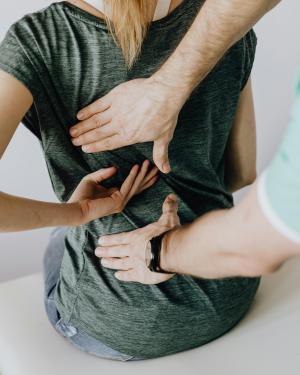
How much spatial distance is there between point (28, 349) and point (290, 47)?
125cm

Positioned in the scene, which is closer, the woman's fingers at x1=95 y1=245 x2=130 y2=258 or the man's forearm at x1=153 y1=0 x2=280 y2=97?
the man's forearm at x1=153 y1=0 x2=280 y2=97

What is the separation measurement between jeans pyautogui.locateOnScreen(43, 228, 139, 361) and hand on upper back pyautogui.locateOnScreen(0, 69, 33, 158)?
1.54 feet

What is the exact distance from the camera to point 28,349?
1.11 m

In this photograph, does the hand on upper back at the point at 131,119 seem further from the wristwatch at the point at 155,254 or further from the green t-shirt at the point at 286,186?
the green t-shirt at the point at 286,186

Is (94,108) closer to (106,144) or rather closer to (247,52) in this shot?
(106,144)

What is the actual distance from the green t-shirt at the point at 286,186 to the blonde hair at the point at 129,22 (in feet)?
1.31

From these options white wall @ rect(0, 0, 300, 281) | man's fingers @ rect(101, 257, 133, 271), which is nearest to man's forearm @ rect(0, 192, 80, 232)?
man's fingers @ rect(101, 257, 133, 271)

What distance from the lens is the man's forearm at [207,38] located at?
0.85m

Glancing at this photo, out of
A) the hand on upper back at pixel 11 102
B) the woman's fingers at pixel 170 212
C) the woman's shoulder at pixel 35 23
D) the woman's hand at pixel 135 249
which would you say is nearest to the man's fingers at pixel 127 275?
the woman's hand at pixel 135 249

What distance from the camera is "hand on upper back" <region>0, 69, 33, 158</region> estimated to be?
2.70ft

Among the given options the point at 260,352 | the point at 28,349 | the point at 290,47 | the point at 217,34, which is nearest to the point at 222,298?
the point at 260,352

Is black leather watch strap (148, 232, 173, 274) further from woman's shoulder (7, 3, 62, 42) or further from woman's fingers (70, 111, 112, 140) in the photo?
woman's shoulder (7, 3, 62, 42)

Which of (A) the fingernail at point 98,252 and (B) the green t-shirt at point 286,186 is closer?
(B) the green t-shirt at point 286,186

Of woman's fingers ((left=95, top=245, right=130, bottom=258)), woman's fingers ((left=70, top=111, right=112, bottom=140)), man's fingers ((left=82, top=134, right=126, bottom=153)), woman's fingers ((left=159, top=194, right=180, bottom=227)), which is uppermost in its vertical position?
woman's fingers ((left=70, top=111, right=112, bottom=140))
